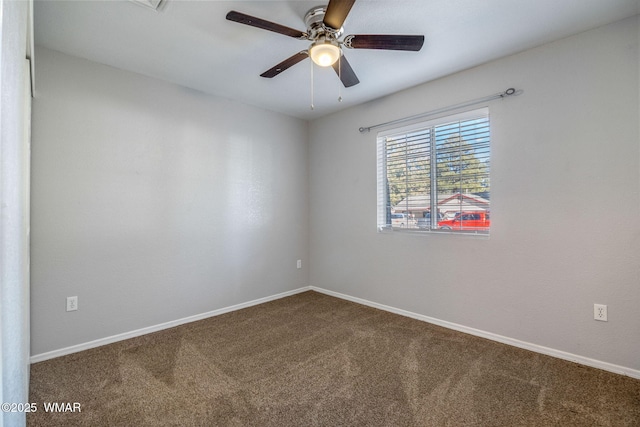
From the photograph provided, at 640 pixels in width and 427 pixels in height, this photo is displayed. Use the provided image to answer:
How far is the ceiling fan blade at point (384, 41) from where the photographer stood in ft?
5.82

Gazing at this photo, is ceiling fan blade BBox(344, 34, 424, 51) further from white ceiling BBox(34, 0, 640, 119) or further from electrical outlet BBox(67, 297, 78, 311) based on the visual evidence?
electrical outlet BBox(67, 297, 78, 311)

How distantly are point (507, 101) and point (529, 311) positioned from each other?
1.78 metres

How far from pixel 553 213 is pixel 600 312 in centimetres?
76

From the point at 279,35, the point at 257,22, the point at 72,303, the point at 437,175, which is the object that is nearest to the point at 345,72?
the point at 279,35

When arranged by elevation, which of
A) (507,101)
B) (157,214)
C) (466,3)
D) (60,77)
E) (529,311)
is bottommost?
(529,311)

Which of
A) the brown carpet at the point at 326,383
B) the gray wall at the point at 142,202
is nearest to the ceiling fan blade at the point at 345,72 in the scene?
the gray wall at the point at 142,202

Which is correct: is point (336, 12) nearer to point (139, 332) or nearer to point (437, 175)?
point (437, 175)

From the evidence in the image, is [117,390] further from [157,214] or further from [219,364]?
[157,214]

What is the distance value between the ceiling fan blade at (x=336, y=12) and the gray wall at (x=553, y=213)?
5.55 feet

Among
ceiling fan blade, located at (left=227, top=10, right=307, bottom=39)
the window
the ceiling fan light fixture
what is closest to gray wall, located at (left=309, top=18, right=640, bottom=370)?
the window

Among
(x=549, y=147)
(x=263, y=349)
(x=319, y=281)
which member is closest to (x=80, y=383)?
(x=263, y=349)

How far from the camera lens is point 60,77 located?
7.81 ft

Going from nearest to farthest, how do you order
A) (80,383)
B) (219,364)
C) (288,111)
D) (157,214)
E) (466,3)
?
(466,3) < (80,383) < (219,364) < (157,214) < (288,111)

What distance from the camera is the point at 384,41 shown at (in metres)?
1.82
